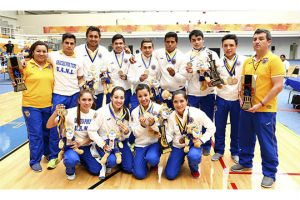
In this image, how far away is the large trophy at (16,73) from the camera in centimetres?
331

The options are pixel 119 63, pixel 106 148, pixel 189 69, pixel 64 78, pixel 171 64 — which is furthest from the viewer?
pixel 119 63

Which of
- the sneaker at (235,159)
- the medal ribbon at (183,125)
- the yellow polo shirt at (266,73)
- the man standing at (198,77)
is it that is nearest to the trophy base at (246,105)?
the yellow polo shirt at (266,73)

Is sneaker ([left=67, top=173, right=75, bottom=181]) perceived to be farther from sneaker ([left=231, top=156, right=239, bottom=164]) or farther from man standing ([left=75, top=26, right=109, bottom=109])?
sneaker ([left=231, top=156, right=239, bottom=164])

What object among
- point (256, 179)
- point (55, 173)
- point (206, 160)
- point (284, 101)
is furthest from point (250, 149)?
point (284, 101)

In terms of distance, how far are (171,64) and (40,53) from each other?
7.61ft

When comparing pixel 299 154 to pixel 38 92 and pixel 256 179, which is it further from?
pixel 38 92

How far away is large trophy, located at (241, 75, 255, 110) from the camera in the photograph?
3058 millimetres

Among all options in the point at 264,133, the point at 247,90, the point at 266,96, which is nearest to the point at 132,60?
the point at 247,90

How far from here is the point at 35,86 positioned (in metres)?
3.54

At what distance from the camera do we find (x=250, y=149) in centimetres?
351

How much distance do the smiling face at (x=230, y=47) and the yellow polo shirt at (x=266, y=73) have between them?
65cm

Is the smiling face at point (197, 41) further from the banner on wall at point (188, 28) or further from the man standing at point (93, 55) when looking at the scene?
the banner on wall at point (188, 28)

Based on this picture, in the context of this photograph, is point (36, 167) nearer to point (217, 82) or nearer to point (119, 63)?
point (119, 63)

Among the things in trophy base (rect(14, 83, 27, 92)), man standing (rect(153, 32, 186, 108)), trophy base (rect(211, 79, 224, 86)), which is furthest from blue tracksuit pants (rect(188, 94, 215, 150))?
trophy base (rect(14, 83, 27, 92))
